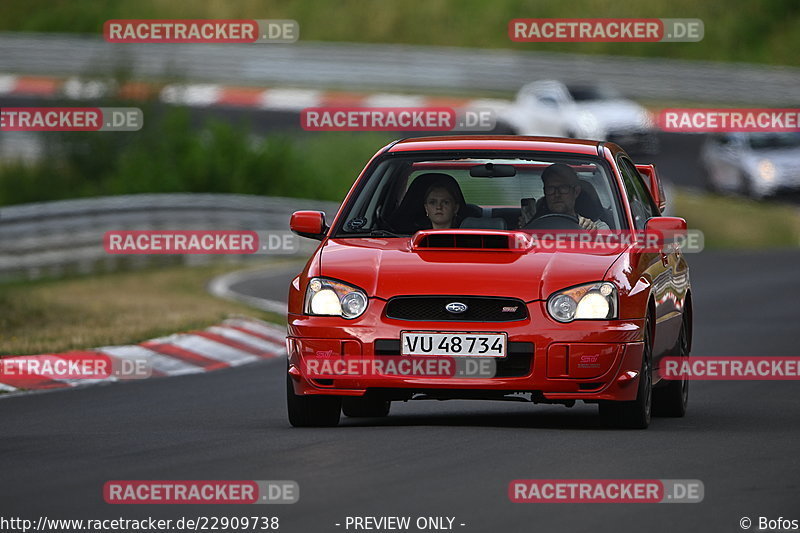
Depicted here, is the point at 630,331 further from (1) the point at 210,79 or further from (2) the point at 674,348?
(1) the point at 210,79

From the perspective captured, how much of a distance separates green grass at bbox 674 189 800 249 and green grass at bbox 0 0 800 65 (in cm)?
1730

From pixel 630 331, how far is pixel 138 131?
25.6 metres

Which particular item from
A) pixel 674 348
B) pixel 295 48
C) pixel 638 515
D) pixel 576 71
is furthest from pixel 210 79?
pixel 638 515

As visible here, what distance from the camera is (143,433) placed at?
980 cm

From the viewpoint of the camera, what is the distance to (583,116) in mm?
38281

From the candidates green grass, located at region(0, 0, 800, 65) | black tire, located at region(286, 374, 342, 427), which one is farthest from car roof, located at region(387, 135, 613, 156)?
green grass, located at region(0, 0, 800, 65)

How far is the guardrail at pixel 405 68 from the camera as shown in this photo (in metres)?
45.9

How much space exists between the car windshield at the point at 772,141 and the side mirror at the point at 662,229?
1028 inches

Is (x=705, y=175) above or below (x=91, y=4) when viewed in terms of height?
below

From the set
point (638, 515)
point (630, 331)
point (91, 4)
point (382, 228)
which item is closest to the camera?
point (638, 515)

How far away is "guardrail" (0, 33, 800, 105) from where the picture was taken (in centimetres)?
4591

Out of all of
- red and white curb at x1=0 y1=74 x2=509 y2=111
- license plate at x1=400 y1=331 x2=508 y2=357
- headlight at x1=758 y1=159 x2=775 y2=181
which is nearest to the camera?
license plate at x1=400 y1=331 x2=508 y2=357

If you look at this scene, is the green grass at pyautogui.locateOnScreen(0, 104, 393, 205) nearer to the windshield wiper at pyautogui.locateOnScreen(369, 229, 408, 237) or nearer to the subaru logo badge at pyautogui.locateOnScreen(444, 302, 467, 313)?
the windshield wiper at pyautogui.locateOnScreen(369, 229, 408, 237)

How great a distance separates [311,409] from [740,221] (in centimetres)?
2443
